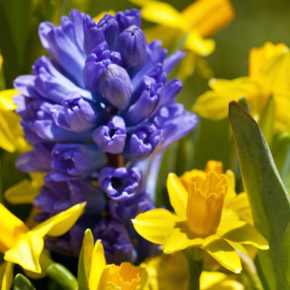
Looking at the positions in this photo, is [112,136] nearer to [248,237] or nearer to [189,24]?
[248,237]

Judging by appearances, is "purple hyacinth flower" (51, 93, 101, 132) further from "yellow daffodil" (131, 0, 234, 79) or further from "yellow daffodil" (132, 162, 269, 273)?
"yellow daffodil" (131, 0, 234, 79)

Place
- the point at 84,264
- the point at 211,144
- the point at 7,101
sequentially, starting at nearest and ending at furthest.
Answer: the point at 84,264, the point at 7,101, the point at 211,144

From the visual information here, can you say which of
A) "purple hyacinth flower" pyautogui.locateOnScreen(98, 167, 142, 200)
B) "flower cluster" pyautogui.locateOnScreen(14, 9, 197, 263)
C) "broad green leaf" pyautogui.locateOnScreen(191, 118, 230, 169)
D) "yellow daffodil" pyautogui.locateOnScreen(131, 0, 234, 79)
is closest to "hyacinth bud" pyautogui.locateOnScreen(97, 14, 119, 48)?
"flower cluster" pyautogui.locateOnScreen(14, 9, 197, 263)

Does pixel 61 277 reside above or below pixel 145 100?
below

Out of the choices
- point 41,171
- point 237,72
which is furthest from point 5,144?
point 237,72

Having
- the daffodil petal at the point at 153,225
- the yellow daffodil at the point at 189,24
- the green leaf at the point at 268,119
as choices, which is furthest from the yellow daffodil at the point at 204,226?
the yellow daffodil at the point at 189,24

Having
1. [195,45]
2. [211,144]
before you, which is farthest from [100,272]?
[211,144]

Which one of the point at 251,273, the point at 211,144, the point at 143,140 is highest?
the point at 143,140
